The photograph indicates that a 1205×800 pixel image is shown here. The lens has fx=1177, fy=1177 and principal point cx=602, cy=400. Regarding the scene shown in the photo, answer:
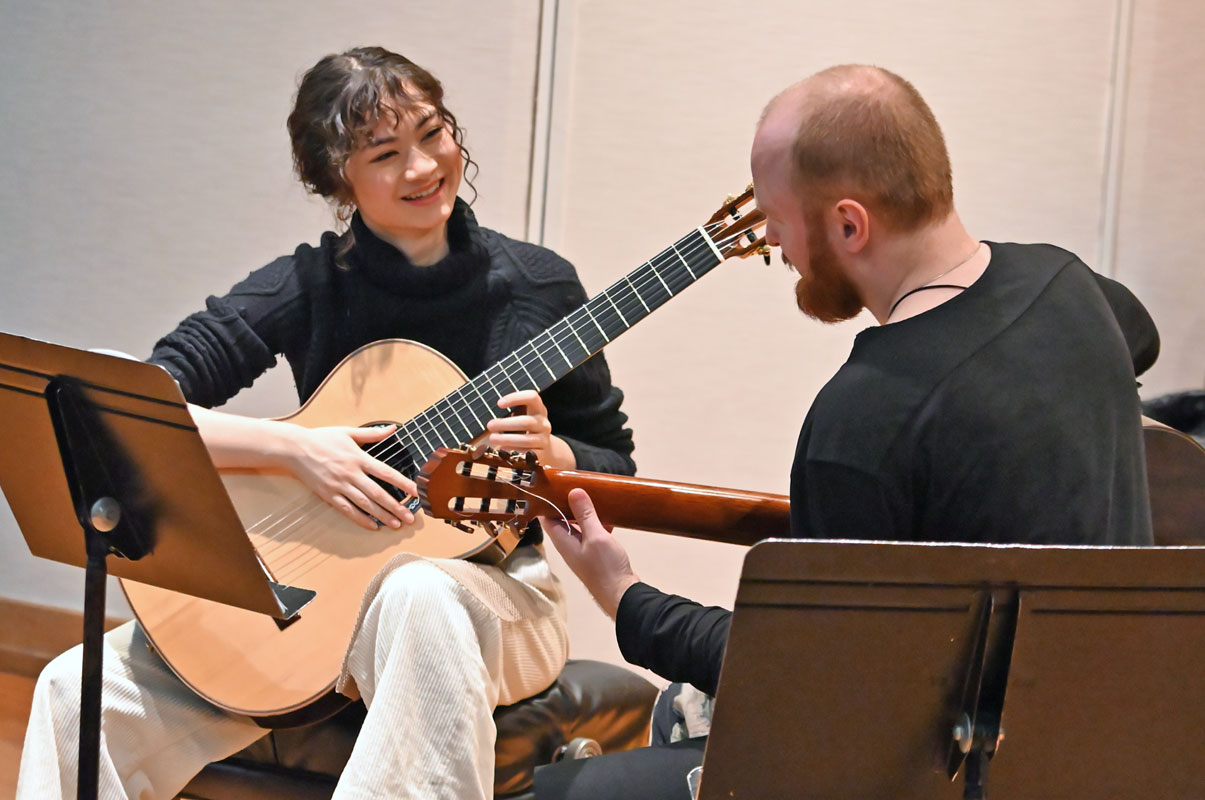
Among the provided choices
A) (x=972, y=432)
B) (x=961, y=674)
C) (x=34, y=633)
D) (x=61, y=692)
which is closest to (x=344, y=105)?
(x=61, y=692)

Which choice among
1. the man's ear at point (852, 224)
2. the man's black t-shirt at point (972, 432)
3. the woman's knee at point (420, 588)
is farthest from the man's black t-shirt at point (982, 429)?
the woman's knee at point (420, 588)

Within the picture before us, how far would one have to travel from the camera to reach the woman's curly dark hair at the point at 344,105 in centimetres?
210

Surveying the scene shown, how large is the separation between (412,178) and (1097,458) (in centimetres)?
132

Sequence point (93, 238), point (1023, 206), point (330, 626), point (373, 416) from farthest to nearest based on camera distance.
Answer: point (93, 238) < point (1023, 206) < point (373, 416) < point (330, 626)

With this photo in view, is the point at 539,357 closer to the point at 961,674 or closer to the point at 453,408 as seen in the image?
the point at 453,408

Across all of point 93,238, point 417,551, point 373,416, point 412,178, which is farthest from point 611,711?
point 93,238

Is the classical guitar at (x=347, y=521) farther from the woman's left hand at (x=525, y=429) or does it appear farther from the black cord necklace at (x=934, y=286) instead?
the black cord necklace at (x=934, y=286)

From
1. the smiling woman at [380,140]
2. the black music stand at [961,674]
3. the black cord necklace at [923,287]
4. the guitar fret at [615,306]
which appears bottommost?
the black music stand at [961,674]

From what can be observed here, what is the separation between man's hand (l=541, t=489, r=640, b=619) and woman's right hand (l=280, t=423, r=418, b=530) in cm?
43

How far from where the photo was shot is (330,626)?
6.23ft

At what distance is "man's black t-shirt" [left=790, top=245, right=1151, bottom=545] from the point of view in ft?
3.83

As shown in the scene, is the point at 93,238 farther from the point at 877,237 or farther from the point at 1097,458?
the point at 1097,458

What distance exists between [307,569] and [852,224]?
1124 millimetres

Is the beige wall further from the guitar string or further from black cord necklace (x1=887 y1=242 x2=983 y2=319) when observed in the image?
black cord necklace (x1=887 y1=242 x2=983 y2=319)
